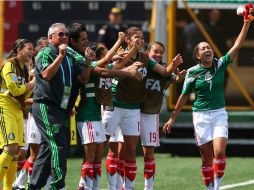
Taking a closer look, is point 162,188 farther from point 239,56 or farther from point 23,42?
point 239,56

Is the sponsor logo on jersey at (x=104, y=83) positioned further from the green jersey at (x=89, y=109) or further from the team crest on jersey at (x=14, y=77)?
the team crest on jersey at (x=14, y=77)

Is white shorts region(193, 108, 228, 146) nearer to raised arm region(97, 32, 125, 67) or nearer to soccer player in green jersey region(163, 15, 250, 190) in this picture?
soccer player in green jersey region(163, 15, 250, 190)

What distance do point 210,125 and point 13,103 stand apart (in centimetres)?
274

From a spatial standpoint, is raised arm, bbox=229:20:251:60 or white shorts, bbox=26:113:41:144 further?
white shorts, bbox=26:113:41:144

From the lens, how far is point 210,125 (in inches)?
559

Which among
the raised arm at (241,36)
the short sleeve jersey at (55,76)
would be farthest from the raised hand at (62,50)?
the raised arm at (241,36)

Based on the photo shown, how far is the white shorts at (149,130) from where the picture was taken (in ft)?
47.8

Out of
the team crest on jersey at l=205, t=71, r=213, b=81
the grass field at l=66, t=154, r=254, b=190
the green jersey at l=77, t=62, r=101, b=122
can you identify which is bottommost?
the grass field at l=66, t=154, r=254, b=190

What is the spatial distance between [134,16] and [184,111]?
2.26 metres

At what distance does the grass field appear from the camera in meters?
15.8

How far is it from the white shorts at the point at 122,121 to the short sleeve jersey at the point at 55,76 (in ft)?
6.04

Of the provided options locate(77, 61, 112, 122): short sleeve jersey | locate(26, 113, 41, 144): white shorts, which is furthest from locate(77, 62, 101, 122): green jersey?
locate(26, 113, 41, 144): white shorts

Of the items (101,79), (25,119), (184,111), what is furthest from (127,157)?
(184,111)

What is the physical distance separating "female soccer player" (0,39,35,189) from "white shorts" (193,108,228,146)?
2.46m
